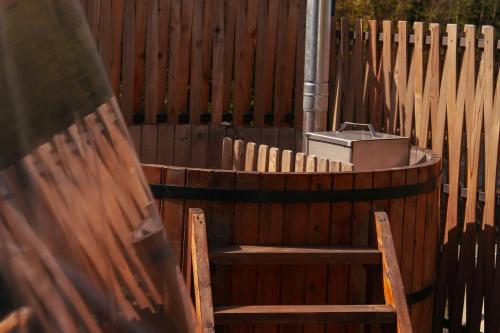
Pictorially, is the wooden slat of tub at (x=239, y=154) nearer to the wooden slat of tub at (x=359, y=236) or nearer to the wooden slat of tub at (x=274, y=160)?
the wooden slat of tub at (x=274, y=160)

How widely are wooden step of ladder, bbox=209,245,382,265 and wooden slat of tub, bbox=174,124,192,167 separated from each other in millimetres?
2097

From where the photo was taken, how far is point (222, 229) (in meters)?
4.59

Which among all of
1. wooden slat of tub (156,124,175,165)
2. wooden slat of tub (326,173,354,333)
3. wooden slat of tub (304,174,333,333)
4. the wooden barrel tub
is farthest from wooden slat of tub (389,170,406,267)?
wooden slat of tub (156,124,175,165)

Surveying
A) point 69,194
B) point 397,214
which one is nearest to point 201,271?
point 397,214

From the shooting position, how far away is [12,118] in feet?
4.24

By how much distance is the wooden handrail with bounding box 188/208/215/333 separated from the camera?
4.29 metres

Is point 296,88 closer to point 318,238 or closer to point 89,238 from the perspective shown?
point 318,238

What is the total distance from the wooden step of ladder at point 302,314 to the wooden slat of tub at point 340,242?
0.75 ft

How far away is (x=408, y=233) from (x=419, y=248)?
0.17m

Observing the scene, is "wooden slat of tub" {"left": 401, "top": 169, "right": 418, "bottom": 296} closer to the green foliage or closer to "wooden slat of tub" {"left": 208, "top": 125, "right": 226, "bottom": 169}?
"wooden slat of tub" {"left": 208, "top": 125, "right": 226, "bottom": 169}

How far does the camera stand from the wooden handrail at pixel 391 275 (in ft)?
14.6

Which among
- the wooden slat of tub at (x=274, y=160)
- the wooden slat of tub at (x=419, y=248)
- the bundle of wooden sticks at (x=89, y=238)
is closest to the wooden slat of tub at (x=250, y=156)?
the wooden slat of tub at (x=274, y=160)

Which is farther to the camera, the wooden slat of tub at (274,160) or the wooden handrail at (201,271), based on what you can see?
the wooden slat of tub at (274,160)

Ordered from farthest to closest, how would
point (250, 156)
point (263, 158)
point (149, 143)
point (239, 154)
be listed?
point (149, 143) < point (239, 154) < point (250, 156) < point (263, 158)
